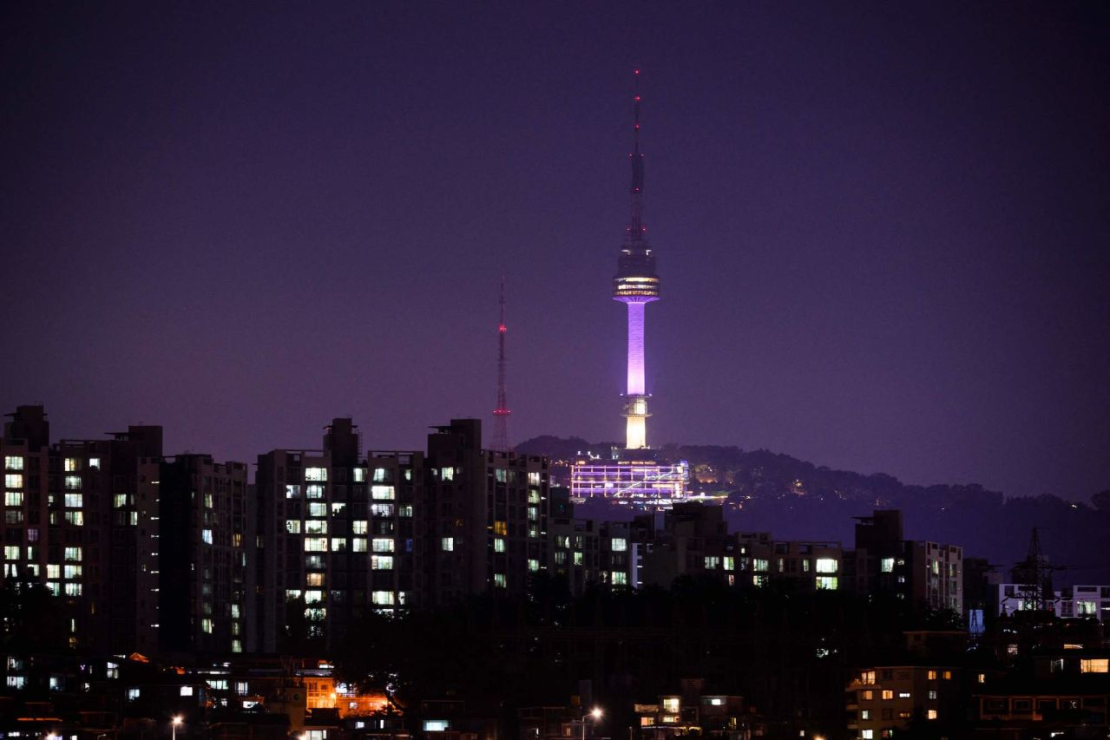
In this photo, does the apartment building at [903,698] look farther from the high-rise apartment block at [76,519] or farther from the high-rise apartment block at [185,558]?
the high-rise apartment block at [76,519]

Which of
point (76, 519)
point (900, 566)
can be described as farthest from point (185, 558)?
point (900, 566)

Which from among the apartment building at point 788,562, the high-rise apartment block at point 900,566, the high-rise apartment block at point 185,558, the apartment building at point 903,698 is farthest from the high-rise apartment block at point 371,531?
the apartment building at point 903,698

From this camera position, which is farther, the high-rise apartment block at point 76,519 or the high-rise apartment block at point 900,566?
the high-rise apartment block at point 900,566

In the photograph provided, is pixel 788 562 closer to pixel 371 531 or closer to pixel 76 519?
pixel 371 531

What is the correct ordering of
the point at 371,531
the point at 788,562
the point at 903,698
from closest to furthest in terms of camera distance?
the point at 903,698 < the point at 371,531 < the point at 788,562

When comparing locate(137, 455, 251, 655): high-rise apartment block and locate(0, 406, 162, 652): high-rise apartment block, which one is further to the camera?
locate(0, 406, 162, 652): high-rise apartment block

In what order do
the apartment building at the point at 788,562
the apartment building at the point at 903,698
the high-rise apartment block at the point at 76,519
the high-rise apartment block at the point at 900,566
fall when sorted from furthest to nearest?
the high-rise apartment block at the point at 900,566 → the apartment building at the point at 788,562 → the high-rise apartment block at the point at 76,519 → the apartment building at the point at 903,698

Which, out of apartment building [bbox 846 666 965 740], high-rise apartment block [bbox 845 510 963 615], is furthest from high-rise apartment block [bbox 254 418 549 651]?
apartment building [bbox 846 666 965 740]

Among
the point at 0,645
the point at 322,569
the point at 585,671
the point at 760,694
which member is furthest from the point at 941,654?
the point at 322,569

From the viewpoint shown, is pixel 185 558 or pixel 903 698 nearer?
pixel 903 698

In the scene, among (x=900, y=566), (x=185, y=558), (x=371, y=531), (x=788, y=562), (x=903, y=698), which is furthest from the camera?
(x=900, y=566)

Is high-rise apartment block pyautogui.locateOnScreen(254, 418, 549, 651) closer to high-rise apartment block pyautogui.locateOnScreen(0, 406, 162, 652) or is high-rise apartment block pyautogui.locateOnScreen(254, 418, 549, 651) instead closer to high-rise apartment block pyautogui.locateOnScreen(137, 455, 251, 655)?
high-rise apartment block pyautogui.locateOnScreen(137, 455, 251, 655)

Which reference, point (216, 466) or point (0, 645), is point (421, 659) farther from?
point (216, 466)

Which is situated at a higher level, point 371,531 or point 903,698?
point 371,531
